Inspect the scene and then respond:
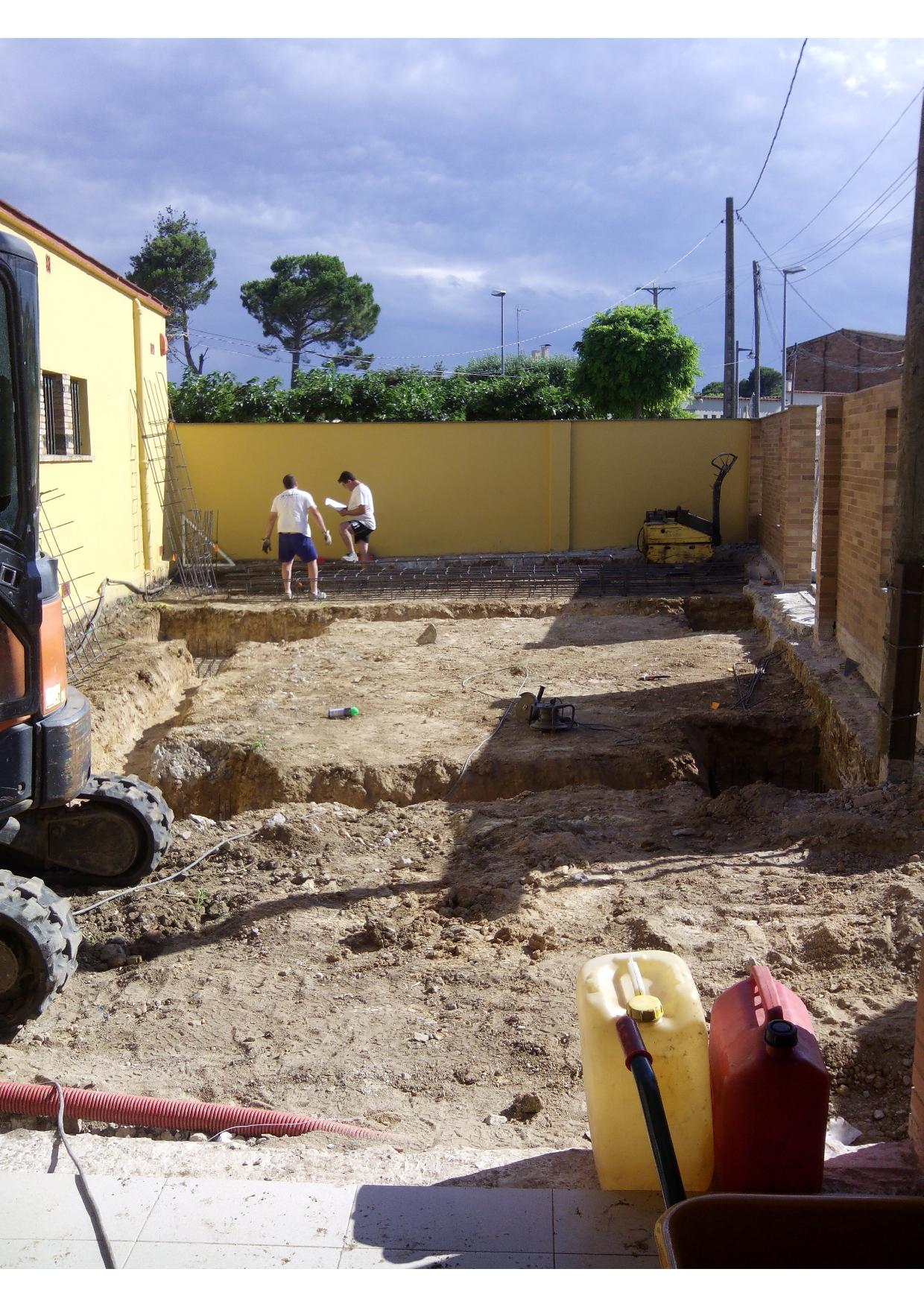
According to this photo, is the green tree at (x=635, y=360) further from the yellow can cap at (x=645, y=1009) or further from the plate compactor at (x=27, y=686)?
the yellow can cap at (x=645, y=1009)

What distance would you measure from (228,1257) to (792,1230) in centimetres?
137

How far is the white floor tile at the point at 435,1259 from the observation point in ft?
8.51

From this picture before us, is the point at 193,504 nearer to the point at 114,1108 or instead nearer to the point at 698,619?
the point at 698,619

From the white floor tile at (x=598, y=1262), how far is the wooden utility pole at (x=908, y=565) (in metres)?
4.10

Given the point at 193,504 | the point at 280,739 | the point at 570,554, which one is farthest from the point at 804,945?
the point at 193,504

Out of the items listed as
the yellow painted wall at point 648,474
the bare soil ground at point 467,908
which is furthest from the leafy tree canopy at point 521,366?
the bare soil ground at point 467,908

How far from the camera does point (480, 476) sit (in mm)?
18938

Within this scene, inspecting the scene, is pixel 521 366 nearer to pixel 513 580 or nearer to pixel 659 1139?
pixel 513 580

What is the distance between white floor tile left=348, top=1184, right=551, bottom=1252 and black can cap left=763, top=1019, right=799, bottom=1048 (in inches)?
29.9

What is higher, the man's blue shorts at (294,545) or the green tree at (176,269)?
the green tree at (176,269)

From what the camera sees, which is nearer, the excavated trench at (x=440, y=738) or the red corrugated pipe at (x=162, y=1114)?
the red corrugated pipe at (x=162, y=1114)

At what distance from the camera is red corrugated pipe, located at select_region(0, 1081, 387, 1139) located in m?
3.46

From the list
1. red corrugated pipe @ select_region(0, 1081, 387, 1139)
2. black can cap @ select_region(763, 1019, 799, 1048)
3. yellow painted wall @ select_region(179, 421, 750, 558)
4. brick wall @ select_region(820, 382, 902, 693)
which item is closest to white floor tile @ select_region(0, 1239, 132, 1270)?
red corrugated pipe @ select_region(0, 1081, 387, 1139)

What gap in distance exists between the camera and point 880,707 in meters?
6.18
